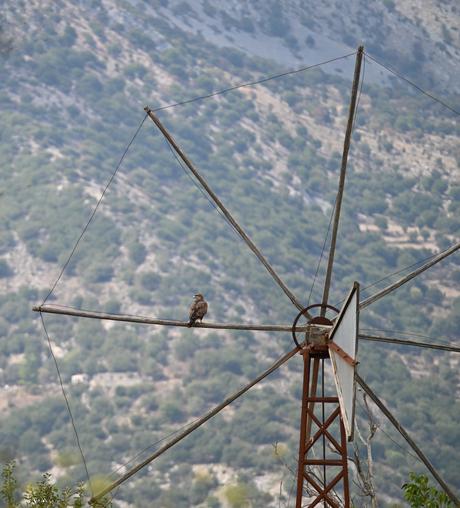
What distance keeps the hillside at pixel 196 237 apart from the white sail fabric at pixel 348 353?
201ft

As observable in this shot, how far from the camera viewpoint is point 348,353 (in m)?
9.50

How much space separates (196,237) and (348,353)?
5234 inches

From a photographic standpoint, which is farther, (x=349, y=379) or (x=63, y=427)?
(x=63, y=427)

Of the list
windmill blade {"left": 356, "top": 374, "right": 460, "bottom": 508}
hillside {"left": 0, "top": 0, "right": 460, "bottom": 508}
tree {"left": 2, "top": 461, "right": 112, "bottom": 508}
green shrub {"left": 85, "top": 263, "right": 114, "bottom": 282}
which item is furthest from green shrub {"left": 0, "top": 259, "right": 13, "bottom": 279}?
windmill blade {"left": 356, "top": 374, "right": 460, "bottom": 508}

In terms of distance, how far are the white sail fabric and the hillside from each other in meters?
61.3

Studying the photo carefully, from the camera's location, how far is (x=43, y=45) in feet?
540

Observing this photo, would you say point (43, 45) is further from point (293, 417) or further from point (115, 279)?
point (293, 417)

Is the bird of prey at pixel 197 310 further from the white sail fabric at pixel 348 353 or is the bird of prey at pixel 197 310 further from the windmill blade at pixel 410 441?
the windmill blade at pixel 410 441

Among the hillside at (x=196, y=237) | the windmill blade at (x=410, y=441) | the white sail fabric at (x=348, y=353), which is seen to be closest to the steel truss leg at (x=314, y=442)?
the white sail fabric at (x=348, y=353)

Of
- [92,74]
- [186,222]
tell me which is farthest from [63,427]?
[92,74]

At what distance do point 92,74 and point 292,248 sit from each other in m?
59.9

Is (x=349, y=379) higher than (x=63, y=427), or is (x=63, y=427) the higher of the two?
(x=63, y=427)

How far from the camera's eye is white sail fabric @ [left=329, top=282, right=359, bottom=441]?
845cm

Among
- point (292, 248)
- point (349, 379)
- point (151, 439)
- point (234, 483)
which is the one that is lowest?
point (349, 379)
